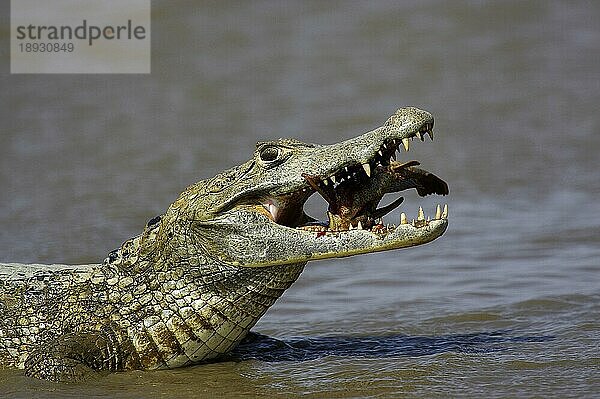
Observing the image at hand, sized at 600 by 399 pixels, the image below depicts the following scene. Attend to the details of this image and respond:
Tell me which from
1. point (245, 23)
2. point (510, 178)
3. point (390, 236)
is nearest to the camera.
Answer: point (390, 236)

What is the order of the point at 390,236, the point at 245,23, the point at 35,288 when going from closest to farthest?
Answer: the point at 390,236 → the point at 35,288 → the point at 245,23

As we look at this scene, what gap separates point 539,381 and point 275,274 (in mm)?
1330

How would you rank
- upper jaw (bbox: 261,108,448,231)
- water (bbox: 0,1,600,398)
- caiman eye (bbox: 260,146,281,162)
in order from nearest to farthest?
upper jaw (bbox: 261,108,448,231), caiman eye (bbox: 260,146,281,162), water (bbox: 0,1,600,398)

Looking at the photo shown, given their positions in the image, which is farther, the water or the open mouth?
the water

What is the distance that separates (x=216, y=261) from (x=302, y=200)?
51 cm

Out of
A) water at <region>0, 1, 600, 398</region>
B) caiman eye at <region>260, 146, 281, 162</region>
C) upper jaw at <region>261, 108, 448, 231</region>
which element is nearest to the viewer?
upper jaw at <region>261, 108, 448, 231</region>

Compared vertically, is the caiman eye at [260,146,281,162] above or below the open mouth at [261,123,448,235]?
above

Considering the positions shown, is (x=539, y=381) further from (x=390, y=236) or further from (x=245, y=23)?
(x=245, y=23)

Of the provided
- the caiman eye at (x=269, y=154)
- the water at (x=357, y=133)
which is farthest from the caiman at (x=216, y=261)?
the water at (x=357, y=133)

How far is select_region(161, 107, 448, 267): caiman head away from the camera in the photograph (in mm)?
5059

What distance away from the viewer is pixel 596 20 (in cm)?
1441

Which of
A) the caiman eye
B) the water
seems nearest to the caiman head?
the caiman eye

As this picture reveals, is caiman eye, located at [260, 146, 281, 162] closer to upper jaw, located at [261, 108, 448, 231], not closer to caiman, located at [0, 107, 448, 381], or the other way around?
caiman, located at [0, 107, 448, 381]

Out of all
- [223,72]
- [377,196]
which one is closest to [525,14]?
[223,72]
